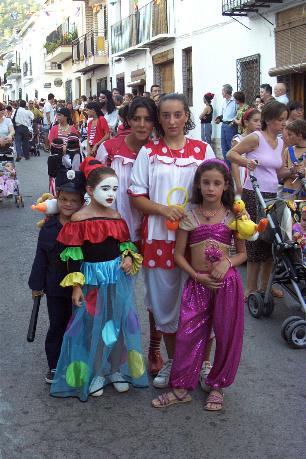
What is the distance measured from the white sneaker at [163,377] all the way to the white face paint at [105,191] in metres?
1.14

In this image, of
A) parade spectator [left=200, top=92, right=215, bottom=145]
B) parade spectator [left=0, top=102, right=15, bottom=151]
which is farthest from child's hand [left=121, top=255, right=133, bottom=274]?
parade spectator [left=200, top=92, right=215, bottom=145]

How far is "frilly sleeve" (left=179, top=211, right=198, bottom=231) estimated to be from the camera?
3.88 metres

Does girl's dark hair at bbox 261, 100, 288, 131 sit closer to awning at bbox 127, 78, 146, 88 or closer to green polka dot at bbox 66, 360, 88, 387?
green polka dot at bbox 66, 360, 88, 387

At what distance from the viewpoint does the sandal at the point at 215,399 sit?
3920 millimetres

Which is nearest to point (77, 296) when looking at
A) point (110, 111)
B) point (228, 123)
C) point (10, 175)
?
point (10, 175)

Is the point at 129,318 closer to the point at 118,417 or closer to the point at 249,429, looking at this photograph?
the point at 118,417

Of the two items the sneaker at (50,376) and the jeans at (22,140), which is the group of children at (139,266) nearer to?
the sneaker at (50,376)

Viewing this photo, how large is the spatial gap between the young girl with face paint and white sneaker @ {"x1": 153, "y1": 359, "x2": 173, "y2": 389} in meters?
0.14

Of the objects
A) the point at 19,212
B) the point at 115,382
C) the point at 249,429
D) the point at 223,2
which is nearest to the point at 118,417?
the point at 115,382

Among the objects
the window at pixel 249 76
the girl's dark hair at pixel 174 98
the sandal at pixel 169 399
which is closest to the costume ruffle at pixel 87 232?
the girl's dark hair at pixel 174 98

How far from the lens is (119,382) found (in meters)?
4.21

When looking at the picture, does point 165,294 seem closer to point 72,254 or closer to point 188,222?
point 188,222

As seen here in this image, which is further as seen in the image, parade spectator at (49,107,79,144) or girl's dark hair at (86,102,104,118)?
girl's dark hair at (86,102,104,118)

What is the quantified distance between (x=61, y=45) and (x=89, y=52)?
24.9 feet
